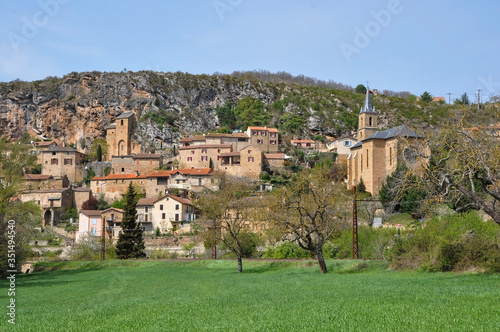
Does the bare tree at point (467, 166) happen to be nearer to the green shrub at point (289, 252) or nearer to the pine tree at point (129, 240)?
the green shrub at point (289, 252)

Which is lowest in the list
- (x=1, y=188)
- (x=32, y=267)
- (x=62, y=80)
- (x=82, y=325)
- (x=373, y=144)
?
(x=32, y=267)

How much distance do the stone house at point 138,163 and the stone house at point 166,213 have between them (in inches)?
713

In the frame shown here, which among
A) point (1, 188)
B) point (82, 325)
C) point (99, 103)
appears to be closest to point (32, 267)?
point (1, 188)

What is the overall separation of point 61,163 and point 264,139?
34.4 m

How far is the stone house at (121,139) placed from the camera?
99750mm

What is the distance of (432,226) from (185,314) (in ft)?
55.9

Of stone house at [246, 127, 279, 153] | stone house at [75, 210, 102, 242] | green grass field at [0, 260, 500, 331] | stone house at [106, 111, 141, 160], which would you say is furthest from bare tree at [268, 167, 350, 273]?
stone house at [106, 111, 141, 160]

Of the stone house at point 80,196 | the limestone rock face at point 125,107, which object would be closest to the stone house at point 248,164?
the stone house at point 80,196

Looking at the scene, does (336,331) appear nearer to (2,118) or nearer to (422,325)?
(422,325)

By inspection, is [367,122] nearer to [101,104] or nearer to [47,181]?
[47,181]

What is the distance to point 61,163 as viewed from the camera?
8925cm

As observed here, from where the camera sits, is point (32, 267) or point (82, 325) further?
point (32, 267)

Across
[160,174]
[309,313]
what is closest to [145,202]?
[160,174]

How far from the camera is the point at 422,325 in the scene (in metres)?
8.68
